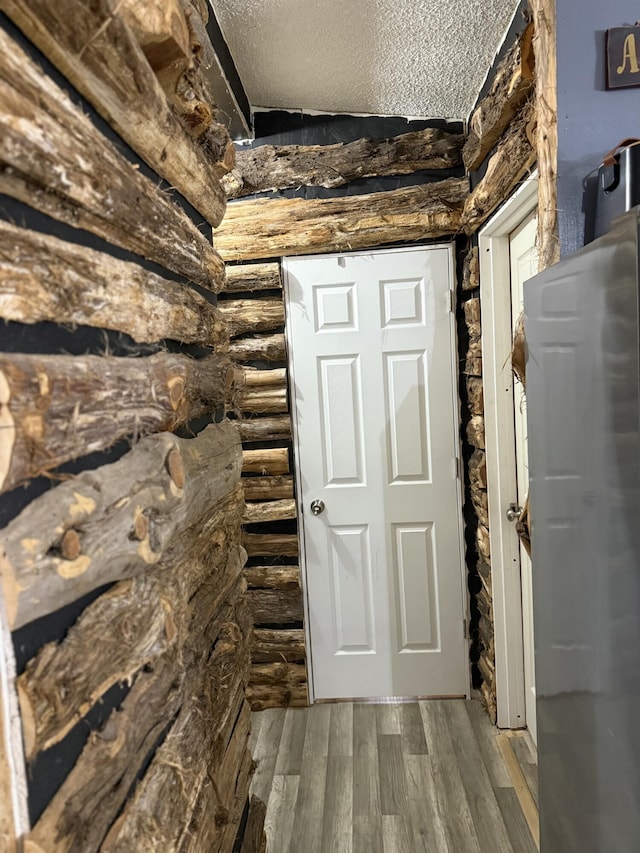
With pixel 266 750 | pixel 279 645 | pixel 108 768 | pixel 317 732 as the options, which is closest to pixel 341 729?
pixel 317 732

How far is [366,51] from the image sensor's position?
6.22 ft

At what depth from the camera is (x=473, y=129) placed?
2.11m

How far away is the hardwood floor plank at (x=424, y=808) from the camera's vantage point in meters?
1.89

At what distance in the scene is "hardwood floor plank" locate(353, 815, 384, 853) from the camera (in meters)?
1.89

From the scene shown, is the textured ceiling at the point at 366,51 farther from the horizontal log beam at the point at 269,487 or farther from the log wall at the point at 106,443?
the horizontal log beam at the point at 269,487

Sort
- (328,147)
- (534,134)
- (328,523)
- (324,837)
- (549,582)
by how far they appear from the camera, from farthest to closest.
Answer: (328,523), (328,147), (324,837), (534,134), (549,582)

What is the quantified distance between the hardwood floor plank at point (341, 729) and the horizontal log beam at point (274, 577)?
660 millimetres

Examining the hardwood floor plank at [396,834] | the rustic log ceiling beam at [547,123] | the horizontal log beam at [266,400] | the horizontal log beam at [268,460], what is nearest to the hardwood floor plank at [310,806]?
the hardwood floor plank at [396,834]

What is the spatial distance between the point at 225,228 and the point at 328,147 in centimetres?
62

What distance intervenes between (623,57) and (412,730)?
266cm

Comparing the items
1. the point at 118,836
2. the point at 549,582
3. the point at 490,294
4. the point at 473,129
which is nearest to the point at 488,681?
the point at 549,582

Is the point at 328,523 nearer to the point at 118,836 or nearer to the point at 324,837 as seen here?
the point at 324,837

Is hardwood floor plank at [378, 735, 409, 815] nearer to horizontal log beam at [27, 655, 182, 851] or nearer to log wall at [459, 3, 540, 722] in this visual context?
log wall at [459, 3, 540, 722]

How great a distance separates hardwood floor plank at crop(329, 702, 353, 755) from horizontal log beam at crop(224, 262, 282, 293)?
2.15 meters
